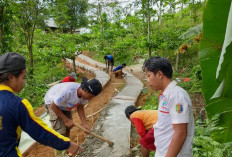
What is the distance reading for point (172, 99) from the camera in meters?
1.39

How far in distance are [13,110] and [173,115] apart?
1.21 metres

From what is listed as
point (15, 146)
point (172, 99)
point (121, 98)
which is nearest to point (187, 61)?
point (121, 98)

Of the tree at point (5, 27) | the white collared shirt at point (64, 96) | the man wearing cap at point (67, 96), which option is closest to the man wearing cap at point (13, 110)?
the man wearing cap at point (67, 96)

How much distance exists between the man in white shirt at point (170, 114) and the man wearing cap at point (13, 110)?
104 cm

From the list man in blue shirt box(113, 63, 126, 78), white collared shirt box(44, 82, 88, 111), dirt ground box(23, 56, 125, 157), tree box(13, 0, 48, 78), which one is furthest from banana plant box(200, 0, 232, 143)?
man in blue shirt box(113, 63, 126, 78)

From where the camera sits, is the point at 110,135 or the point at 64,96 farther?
the point at 110,135

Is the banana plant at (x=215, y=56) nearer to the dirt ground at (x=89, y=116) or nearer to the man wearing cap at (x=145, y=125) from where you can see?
the man wearing cap at (x=145, y=125)

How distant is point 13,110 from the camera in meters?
1.25

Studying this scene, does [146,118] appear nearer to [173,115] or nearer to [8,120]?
[173,115]

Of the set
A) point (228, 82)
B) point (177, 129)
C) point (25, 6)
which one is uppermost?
point (25, 6)

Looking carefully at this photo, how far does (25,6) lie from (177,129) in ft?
23.9

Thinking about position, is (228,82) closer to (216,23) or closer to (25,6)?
(216,23)

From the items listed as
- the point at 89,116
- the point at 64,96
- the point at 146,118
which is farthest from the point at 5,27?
the point at 146,118

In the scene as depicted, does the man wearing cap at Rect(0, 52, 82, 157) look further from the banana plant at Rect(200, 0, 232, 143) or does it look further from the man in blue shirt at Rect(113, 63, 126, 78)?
the man in blue shirt at Rect(113, 63, 126, 78)
